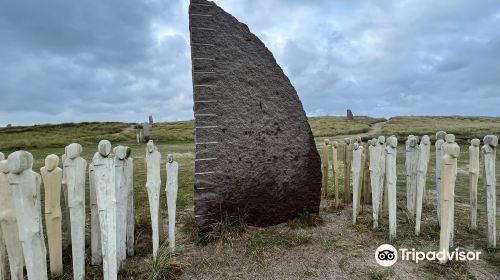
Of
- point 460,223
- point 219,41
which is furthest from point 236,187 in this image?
point 460,223

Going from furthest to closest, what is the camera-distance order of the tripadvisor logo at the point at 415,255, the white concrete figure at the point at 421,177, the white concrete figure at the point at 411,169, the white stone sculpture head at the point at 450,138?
the white concrete figure at the point at 411,169 < the white concrete figure at the point at 421,177 < the white stone sculpture head at the point at 450,138 < the tripadvisor logo at the point at 415,255

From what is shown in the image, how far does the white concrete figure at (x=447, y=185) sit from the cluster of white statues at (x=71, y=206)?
321cm

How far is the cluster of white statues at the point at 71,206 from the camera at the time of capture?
347 cm

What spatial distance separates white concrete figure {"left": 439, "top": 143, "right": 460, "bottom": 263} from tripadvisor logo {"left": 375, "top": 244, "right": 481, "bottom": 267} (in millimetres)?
127

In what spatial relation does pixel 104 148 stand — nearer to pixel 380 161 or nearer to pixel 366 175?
pixel 380 161

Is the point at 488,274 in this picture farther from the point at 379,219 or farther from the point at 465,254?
the point at 379,219

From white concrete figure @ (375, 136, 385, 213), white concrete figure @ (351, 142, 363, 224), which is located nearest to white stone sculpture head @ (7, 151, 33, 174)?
white concrete figure @ (351, 142, 363, 224)

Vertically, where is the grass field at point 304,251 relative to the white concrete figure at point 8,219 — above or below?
→ below

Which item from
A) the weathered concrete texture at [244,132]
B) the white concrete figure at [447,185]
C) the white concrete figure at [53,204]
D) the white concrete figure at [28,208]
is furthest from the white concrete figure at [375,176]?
the white concrete figure at [28,208]

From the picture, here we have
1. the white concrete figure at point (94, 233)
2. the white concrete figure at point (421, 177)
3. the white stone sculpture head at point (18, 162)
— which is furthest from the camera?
the white concrete figure at point (421, 177)

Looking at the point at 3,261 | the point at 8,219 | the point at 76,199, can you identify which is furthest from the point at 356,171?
the point at 3,261

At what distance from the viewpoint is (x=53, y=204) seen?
Result: 407 centimetres

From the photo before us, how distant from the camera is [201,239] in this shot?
525 cm

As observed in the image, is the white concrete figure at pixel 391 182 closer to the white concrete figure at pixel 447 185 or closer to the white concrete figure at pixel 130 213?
the white concrete figure at pixel 447 185
